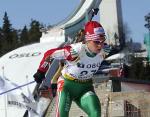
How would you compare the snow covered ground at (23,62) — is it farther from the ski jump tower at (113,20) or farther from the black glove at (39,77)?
the black glove at (39,77)

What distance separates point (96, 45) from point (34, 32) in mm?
63622

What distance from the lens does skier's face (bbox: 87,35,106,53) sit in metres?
6.96

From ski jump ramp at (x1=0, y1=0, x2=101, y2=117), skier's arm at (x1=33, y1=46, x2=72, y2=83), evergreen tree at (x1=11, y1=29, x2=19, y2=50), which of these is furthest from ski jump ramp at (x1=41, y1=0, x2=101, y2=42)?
skier's arm at (x1=33, y1=46, x2=72, y2=83)

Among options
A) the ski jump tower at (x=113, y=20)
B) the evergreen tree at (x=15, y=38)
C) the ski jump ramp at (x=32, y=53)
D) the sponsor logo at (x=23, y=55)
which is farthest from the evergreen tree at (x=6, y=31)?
the sponsor logo at (x=23, y=55)

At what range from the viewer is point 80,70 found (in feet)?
23.5

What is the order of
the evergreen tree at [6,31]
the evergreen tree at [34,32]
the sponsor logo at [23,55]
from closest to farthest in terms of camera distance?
1. the sponsor logo at [23,55]
2. the evergreen tree at [34,32]
3. the evergreen tree at [6,31]

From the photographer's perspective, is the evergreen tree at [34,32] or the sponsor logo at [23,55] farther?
the evergreen tree at [34,32]

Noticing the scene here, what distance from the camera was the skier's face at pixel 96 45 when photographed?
274 inches

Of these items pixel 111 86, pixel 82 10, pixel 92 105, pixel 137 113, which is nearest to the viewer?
pixel 92 105

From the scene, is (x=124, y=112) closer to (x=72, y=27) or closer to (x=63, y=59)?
(x=63, y=59)

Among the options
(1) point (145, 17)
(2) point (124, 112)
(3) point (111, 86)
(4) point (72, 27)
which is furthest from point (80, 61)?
(1) point (145, 17)

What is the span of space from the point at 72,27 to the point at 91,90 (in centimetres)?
4219

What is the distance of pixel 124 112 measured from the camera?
11.8m

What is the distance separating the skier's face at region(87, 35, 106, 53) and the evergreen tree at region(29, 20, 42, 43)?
60172 millimetres
